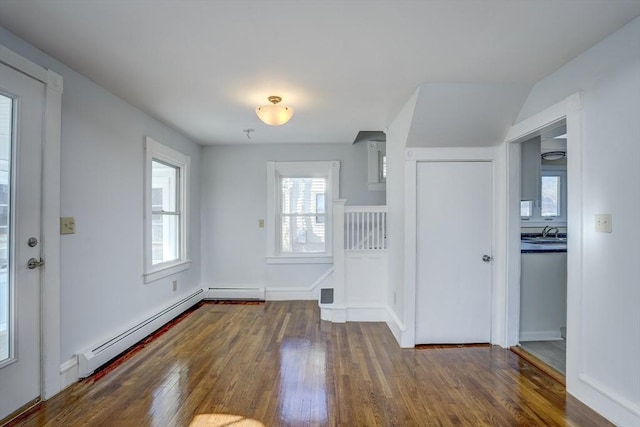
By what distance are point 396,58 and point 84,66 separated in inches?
87.3

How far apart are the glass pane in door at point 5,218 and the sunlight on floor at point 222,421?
1180mm

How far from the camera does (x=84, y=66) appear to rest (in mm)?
2340

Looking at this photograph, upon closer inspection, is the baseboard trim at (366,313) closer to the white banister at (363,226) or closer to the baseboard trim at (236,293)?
the white banister at (363,226)

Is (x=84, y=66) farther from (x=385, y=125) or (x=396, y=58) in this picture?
(x=385, y=125)

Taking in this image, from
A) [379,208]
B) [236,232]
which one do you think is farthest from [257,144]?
[379,208]

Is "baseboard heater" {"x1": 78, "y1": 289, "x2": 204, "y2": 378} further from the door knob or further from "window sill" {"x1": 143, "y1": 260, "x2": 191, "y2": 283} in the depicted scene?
the door knob

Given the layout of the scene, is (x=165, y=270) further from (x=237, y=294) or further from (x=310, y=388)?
(x=310, y=388)

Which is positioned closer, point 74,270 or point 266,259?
point 74,270

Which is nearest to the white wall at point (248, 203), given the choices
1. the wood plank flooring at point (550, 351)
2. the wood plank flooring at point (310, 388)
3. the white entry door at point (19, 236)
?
the wood plank flooring at point (310, 388)

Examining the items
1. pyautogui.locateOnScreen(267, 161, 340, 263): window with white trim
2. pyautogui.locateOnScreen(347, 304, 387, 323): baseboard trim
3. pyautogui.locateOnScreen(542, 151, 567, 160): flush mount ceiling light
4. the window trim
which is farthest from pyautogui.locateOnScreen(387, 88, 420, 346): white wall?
pyautogui.locateOnScreen(542, 151, 567, 160): flush mount ceiling light

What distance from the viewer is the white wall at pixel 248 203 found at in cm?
484

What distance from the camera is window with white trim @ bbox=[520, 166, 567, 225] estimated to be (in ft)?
16.9

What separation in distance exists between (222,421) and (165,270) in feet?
7.45

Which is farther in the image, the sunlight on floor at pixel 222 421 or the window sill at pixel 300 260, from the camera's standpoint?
the window sill at pixel 300 260
